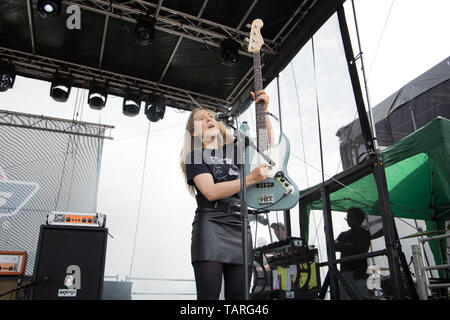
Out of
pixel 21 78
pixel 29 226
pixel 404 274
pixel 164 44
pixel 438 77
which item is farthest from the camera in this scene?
pixel 21 78

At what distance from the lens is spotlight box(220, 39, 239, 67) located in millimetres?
4758

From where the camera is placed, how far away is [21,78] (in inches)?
238

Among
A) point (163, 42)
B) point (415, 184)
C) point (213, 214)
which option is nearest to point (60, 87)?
point (163, 42)

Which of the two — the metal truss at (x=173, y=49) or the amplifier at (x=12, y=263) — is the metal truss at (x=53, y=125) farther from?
the amplifier at (x=12, y=263)

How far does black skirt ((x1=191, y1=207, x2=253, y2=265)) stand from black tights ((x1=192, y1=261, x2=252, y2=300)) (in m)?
0.02

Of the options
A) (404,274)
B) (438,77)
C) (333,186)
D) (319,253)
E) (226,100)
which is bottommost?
(404,274)

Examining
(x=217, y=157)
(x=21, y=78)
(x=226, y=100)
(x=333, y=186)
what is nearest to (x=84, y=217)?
(x=217, y=157)

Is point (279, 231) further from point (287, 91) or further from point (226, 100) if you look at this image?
point (226, 100)

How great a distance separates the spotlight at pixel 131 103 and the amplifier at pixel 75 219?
346 centimetres

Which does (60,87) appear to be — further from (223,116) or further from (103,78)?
(223,116)

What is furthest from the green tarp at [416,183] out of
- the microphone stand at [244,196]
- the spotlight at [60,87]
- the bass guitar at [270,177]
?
the spotlight at [60,87]

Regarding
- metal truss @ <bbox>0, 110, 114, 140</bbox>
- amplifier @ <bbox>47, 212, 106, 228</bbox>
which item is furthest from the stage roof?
amplifier @ <bbox>47, 212, 106, 228</bbox>

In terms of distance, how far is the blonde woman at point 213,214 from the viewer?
3.90 ft

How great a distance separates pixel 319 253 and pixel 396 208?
4.03 feet
